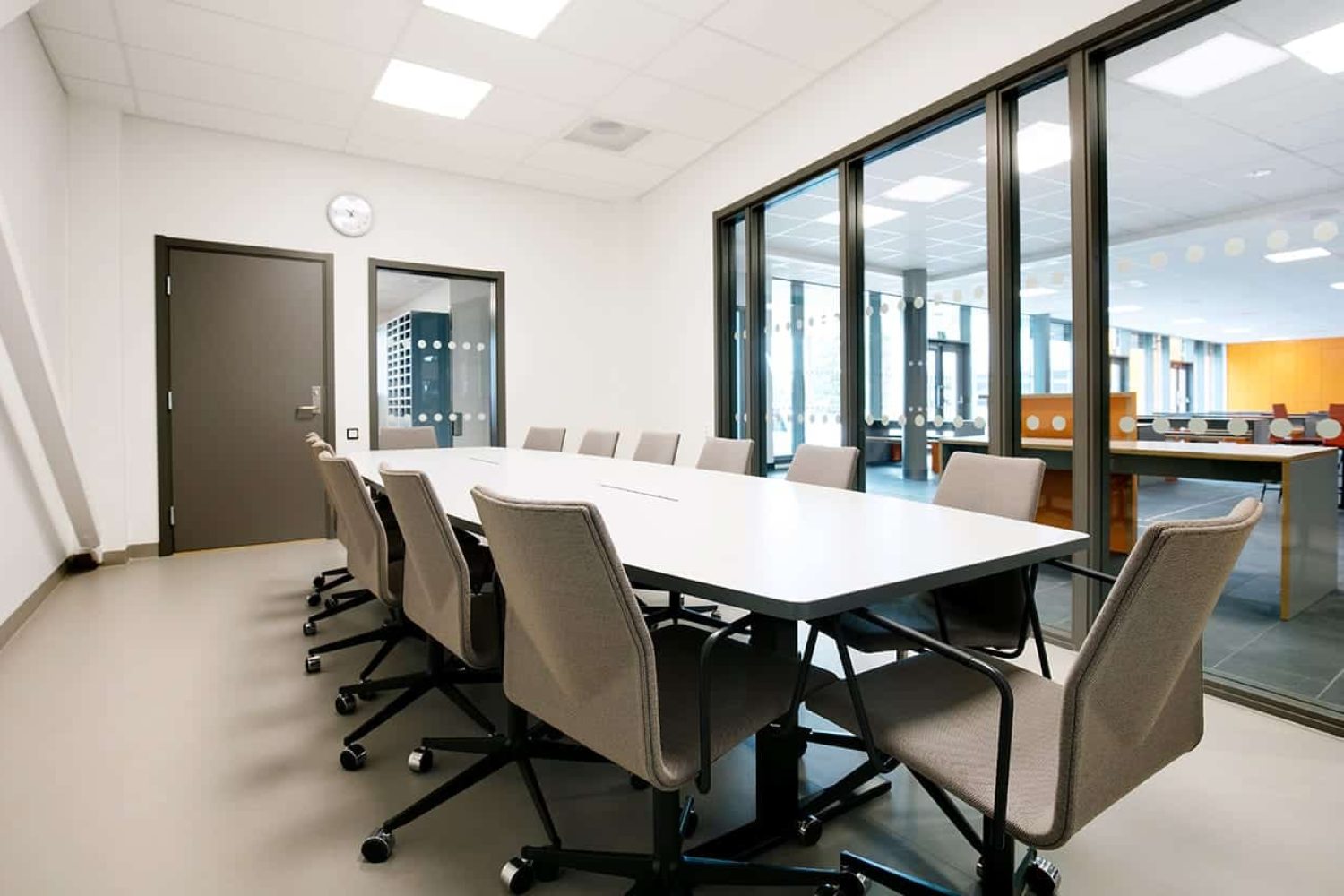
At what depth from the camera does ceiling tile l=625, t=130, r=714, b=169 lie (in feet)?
16.8

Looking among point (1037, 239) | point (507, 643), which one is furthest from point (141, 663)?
point (1037, 239)

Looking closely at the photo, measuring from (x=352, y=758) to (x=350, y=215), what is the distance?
15.3 feet

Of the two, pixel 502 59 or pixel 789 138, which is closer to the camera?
pixel 502 59

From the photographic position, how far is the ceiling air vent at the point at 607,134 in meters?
4.88

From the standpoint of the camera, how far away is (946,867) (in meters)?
1.56

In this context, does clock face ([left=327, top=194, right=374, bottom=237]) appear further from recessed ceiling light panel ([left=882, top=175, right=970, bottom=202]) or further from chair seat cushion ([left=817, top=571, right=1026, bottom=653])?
chair seat cushion ([left=817, top=571, right=1026, bottom=653])

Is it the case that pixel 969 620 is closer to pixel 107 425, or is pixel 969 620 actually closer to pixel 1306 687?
pixel 1306 687

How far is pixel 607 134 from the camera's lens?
505cm

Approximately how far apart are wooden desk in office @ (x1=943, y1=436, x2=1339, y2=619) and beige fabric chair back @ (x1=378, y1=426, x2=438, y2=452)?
4425 mm

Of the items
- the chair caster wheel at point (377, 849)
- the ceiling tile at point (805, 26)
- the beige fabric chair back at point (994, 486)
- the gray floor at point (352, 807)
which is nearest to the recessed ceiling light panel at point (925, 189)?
the ceiling tile at point (805, 26)

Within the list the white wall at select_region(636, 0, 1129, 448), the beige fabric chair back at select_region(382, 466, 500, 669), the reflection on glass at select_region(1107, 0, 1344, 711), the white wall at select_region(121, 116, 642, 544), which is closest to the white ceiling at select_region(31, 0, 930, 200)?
the white wall at select_region(636, 0, 1129, 448)

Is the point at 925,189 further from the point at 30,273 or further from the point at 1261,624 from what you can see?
the point at 30,273

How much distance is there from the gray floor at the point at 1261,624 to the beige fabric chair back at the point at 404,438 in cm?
445

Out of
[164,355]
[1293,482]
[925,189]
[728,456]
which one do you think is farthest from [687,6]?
[164,355]
